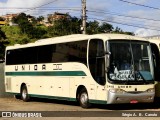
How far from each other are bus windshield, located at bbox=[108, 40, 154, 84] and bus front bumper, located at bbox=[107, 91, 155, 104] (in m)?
0.48

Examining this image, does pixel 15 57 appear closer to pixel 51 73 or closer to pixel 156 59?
pixel 51 73

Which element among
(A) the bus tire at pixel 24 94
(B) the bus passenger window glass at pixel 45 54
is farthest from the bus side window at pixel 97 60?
(A) the bus tire at pixel 24 94

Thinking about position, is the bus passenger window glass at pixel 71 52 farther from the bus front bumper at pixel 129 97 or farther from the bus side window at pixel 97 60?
the bus front bumper at pixel 129 97

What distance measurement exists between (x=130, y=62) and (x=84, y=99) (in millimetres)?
2683

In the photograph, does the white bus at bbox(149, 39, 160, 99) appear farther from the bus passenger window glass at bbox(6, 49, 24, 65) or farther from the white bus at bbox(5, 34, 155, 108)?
the bus passenger window glass at bbox(6, 49, 24, 65)

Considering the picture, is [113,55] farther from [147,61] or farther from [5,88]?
[5,88]

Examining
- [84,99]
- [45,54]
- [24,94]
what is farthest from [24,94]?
[84,99]

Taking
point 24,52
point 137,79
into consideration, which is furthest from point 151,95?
point 24,52

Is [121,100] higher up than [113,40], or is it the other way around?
[113,40]

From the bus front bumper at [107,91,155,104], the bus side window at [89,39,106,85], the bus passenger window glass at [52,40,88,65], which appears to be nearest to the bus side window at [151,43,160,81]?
the bus front bumper at [107,91,155,104]

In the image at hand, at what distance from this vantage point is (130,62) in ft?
61.3

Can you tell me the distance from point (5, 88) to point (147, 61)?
39.3 ft

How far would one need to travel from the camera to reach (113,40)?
18719 millimetres

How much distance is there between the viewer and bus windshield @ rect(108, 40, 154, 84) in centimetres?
1822
